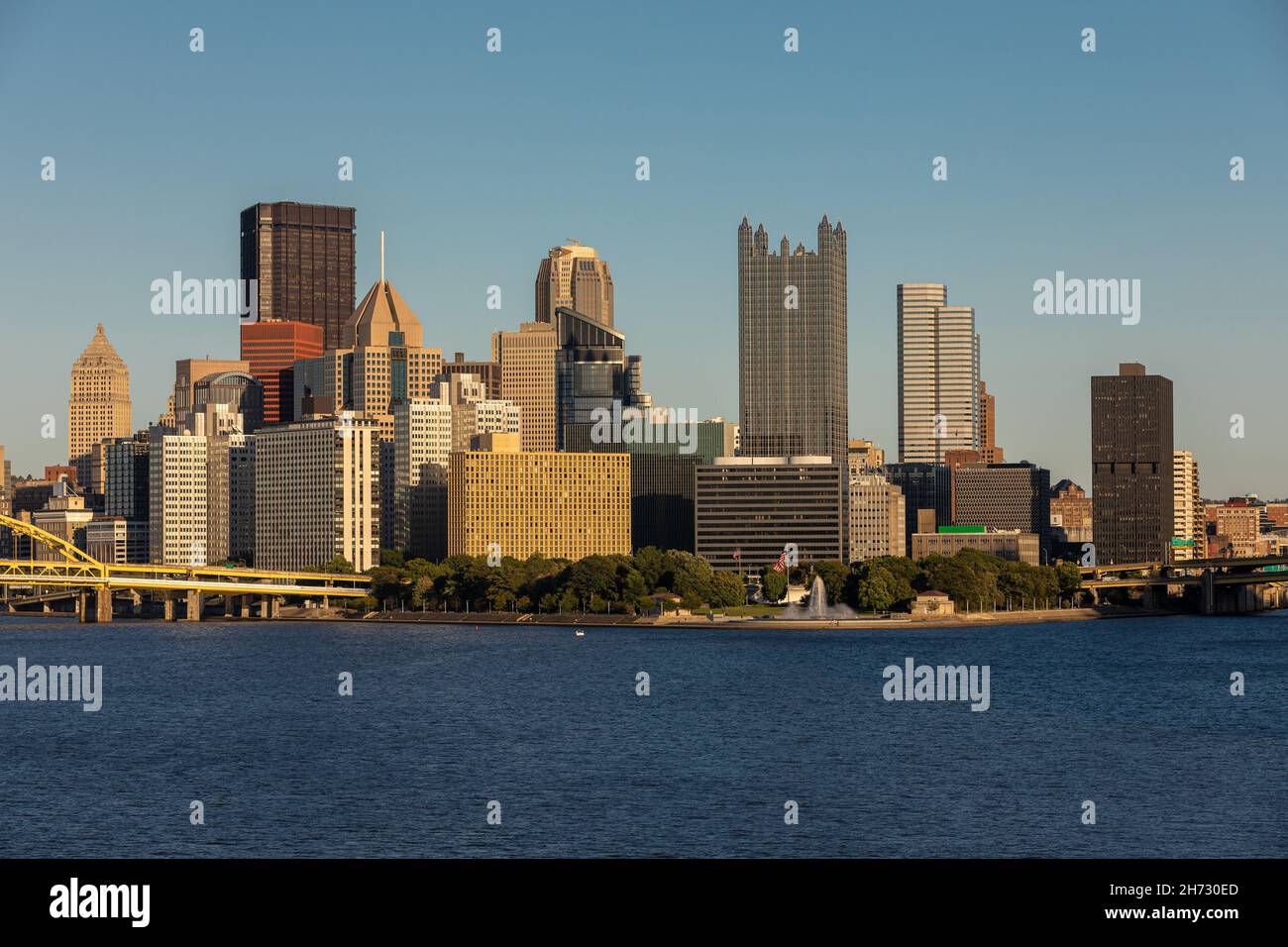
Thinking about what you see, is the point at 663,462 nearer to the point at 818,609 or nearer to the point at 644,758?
the point at 818,609

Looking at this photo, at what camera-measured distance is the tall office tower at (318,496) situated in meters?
158

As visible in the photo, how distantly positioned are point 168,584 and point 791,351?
7236 cm

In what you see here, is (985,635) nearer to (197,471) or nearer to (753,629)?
(753,629)

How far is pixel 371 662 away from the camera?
82125 mm

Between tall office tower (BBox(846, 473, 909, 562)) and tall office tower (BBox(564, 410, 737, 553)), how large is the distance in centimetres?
1571

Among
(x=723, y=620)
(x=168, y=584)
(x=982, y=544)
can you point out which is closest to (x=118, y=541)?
(x=168, y=584)

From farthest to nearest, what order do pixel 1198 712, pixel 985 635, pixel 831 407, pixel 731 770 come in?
pixel 831 407, pixel 985 635, pixel 1198 712, pixel 731 770

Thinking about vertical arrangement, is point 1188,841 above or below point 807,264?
below

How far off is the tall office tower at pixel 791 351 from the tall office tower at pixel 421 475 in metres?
31.1

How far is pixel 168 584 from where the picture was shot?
128500 mm

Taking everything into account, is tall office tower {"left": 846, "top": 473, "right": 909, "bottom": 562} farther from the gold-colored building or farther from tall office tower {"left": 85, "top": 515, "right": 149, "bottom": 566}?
tall office tower {"left": 85, "top": 515, "right": 149, "bottom": 566}

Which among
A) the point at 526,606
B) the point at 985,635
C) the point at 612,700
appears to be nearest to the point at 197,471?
the point at 526,606
